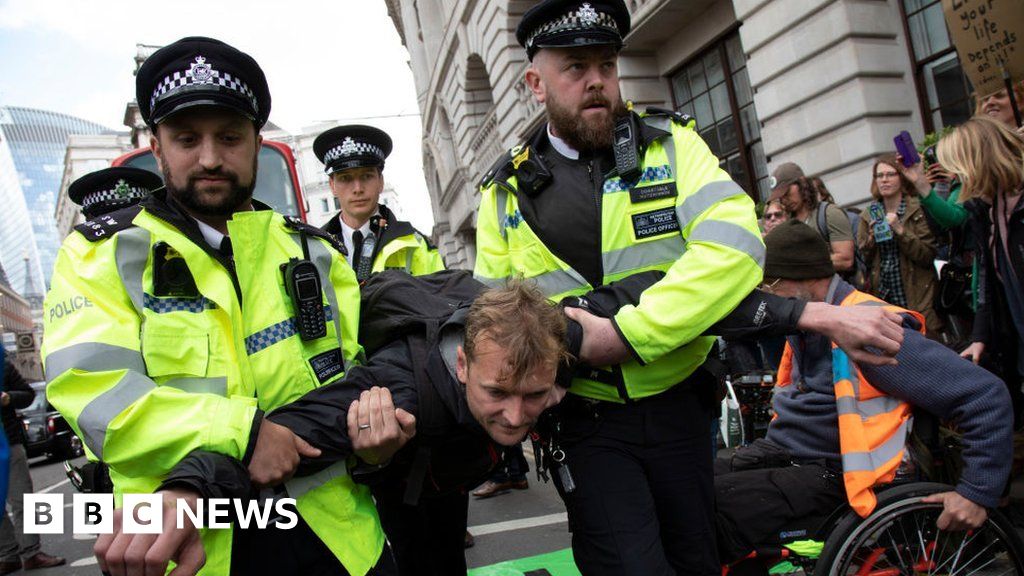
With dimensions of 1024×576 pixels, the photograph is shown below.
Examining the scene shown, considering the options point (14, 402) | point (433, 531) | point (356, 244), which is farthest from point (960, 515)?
point (14, 402)

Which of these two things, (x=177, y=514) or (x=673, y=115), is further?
(x=673, y=115)

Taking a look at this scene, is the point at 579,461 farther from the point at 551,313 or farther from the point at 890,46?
the point at 890,46

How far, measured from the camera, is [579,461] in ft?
7.22

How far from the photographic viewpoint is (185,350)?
5.41 ft

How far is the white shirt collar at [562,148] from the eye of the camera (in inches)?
95.4

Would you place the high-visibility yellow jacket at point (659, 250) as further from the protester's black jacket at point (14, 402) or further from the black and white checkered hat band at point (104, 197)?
the protester's black jacket at point (14, 402)

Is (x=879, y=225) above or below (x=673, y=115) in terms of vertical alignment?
below

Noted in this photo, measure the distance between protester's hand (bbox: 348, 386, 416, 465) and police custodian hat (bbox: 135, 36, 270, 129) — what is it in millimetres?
848

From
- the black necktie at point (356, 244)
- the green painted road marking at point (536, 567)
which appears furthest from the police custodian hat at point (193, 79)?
the green painted road marking at point (536, 567)

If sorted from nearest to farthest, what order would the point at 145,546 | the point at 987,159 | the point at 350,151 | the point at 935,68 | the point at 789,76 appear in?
1. the point at 145,546
2. the point at 987,159
3. the point at 350,151
4. the point at 935,68
5. the point at 789,76

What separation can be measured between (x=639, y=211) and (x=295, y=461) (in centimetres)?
127

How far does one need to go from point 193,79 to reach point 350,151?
2987 mm

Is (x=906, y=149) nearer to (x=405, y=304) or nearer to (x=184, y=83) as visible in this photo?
(x=405, y=304)

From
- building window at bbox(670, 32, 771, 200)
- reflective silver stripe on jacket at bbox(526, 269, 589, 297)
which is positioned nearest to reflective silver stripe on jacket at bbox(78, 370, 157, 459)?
reflective silver stripe on jacket at bbox(526, 269, 589, 297)
